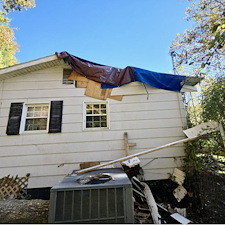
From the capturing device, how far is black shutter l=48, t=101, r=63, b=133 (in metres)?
4.71

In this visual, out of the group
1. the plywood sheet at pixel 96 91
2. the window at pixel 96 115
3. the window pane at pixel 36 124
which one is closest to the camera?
the window pane at pixel 36 124

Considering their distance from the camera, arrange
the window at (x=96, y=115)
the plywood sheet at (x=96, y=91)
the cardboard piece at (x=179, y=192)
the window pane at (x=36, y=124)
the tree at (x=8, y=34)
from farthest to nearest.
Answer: the tree at (x=8, y=34) < the plywood sheet at (x=96, y=91) < the window at (x=96, y=115) < the window pane at (x=36, y=124) < the cardboard piece at (x=179, y=192)

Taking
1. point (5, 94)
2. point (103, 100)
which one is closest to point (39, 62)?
point (5, 94)

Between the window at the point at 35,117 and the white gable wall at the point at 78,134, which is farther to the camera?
the window at the point at 35,117

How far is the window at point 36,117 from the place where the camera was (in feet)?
16.0

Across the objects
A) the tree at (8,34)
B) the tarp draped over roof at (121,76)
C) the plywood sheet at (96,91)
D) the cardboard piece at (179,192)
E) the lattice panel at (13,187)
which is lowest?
the cardboard piece at (179,192)

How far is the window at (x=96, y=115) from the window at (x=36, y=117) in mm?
1392

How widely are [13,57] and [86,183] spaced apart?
17667 millimetres

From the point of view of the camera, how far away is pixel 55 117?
4.82 m

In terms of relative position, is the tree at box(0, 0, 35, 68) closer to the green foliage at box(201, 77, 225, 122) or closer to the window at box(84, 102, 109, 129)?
the window at box(84, 102, 109, 129)

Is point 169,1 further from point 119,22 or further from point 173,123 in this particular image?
point 173,123

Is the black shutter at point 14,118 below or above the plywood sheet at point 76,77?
below

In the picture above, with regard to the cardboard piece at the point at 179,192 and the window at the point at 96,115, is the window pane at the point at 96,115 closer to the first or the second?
the window at the point at 96,115

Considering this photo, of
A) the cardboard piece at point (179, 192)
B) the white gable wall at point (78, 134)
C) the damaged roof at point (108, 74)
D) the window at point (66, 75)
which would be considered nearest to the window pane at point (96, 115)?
the white gable wall at point (78, 134)
